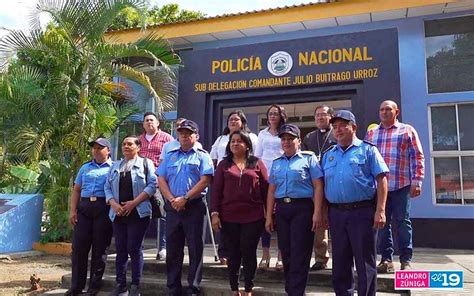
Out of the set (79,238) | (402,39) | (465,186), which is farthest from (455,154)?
(79,238)

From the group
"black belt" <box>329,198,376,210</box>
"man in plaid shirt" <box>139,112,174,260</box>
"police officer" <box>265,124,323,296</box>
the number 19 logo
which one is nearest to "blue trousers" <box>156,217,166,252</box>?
"man in plaid shirt" <box>139,112,174,260</box>

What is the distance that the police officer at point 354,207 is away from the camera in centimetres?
334

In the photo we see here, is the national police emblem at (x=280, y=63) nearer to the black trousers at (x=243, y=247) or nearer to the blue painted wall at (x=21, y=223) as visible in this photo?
the black trousers at (x=243, y=247)

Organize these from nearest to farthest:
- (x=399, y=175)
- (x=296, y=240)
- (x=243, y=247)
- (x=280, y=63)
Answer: (x=296, y=240)
(x=243, y=247)
(x=399, y=175)
(x=280, y=63)

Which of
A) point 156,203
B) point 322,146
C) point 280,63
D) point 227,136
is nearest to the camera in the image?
point 156,203

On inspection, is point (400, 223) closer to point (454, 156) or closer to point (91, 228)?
point (91, 228)

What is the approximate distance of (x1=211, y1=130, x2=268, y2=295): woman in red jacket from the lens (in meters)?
3.77

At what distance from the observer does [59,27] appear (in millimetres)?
8094

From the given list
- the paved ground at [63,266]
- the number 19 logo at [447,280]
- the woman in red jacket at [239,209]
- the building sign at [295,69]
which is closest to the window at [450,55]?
the building sign at [295,69]

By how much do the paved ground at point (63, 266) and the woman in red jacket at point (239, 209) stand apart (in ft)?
3.04

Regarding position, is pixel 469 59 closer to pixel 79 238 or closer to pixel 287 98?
pixel 287 98

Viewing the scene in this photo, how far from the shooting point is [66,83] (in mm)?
7605

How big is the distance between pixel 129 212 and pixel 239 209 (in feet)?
3.83

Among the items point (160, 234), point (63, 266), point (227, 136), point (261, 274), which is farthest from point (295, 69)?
point (63, 266)
